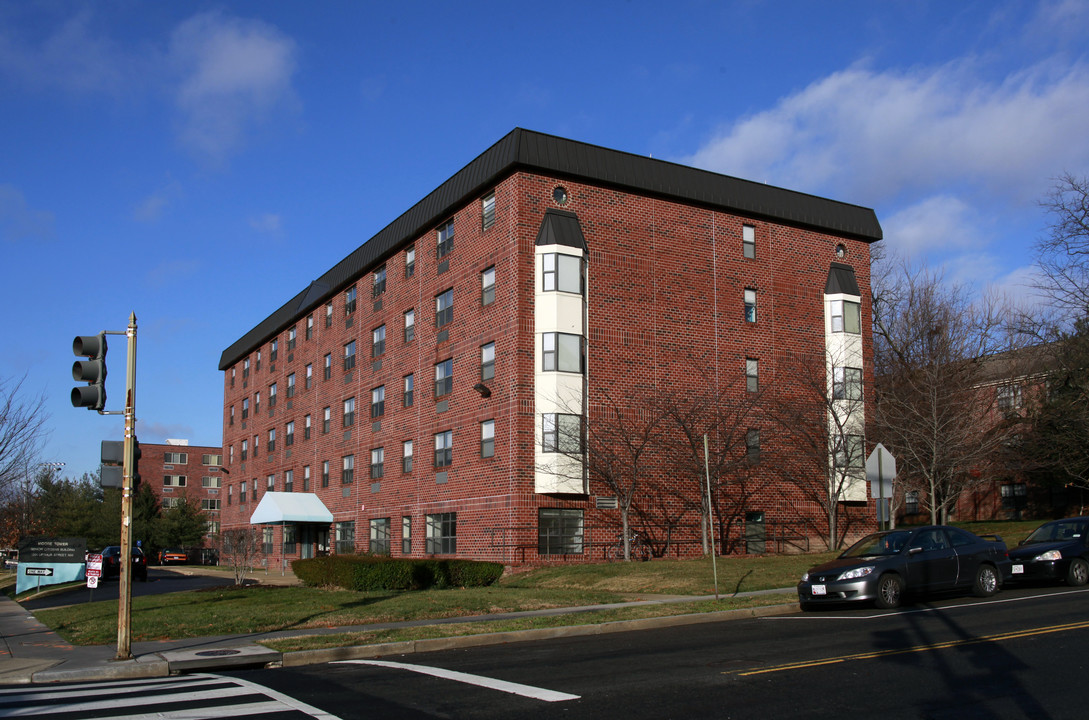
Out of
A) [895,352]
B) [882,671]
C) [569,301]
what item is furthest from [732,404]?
[882,671]

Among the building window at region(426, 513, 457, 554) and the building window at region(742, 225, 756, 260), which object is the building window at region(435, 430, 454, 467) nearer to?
the building window at region(426, 513, 457, 554)

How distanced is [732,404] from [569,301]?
24.0 ft

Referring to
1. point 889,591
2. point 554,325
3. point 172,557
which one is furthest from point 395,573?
point 172,557

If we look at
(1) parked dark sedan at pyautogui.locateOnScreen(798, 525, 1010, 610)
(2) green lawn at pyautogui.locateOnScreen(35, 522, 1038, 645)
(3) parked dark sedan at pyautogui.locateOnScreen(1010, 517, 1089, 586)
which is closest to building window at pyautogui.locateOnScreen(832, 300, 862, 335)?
(2) green lawn at pyautogui.locateOnScreen(35, 522, 1038, 645)

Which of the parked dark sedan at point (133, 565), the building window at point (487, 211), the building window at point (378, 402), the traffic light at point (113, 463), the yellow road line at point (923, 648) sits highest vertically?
the building window at point (487, 211)

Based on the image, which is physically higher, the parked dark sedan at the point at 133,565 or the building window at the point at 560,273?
the building window at the point at 560,273

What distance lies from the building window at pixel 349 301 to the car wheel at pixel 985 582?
3297cm

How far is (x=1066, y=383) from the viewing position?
4291 centimetres

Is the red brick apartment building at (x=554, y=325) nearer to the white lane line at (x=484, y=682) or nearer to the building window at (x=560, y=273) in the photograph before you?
the building window at (x=560, y=273)

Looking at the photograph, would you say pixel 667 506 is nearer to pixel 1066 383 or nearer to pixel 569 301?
pixel 569 301

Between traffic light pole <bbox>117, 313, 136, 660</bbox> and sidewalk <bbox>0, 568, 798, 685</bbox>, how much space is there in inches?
15.0

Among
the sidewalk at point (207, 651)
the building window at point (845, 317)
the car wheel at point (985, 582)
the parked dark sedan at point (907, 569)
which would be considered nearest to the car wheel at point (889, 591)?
the parked dark sedan at point (907, 569)

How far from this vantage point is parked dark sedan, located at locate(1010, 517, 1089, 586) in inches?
750

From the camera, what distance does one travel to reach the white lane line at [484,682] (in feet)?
30.2
